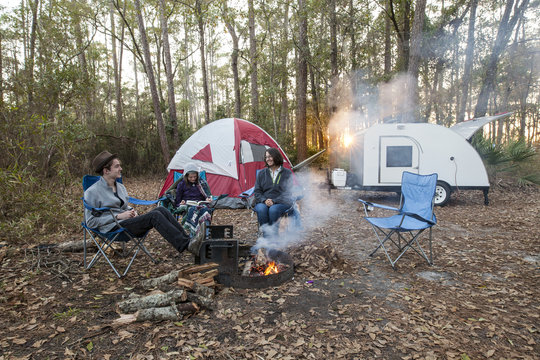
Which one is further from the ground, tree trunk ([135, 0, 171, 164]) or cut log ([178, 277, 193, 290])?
tree trunk ([135, 0, 171, 164])

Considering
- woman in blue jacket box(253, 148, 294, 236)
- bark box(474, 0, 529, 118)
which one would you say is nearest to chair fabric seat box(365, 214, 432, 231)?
woman in blue jacket box(253, 148, 294, 236)

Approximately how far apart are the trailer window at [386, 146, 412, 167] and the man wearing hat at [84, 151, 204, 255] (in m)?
4.75

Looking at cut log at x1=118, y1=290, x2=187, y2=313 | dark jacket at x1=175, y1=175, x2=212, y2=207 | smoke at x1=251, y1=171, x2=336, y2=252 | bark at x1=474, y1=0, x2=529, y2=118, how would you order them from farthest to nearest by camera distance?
bark at x1=474, y1=0, x2=529, y2=118 < dark jacket at x1=175, y1=175, x2=212, y2=207 < smoke at x1=251, y1=171, x2=336, y2=252 < cut log at x1=118, y1=290, x2=187, y2=313

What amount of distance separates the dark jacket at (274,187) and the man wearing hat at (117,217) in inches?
48.0

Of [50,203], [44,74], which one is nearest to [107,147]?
[44,74]

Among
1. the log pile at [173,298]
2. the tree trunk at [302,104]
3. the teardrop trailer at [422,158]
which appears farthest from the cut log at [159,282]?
the tree trunk at [302,104]

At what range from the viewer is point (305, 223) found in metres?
4.94

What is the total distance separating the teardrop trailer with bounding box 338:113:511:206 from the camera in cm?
598

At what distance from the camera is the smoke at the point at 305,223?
138 inches

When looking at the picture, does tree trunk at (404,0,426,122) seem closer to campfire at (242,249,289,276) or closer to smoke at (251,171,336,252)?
smoke at (251,171,336,252)

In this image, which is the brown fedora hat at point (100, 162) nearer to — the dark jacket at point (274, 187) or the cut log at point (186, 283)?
the cut log at point (186, 283)

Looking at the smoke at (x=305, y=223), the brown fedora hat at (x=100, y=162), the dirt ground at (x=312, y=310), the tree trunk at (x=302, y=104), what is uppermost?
the tree trunk at (x=302, y=104)

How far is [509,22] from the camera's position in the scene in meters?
9.32

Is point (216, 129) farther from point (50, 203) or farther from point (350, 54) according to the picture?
point (350, 54)
